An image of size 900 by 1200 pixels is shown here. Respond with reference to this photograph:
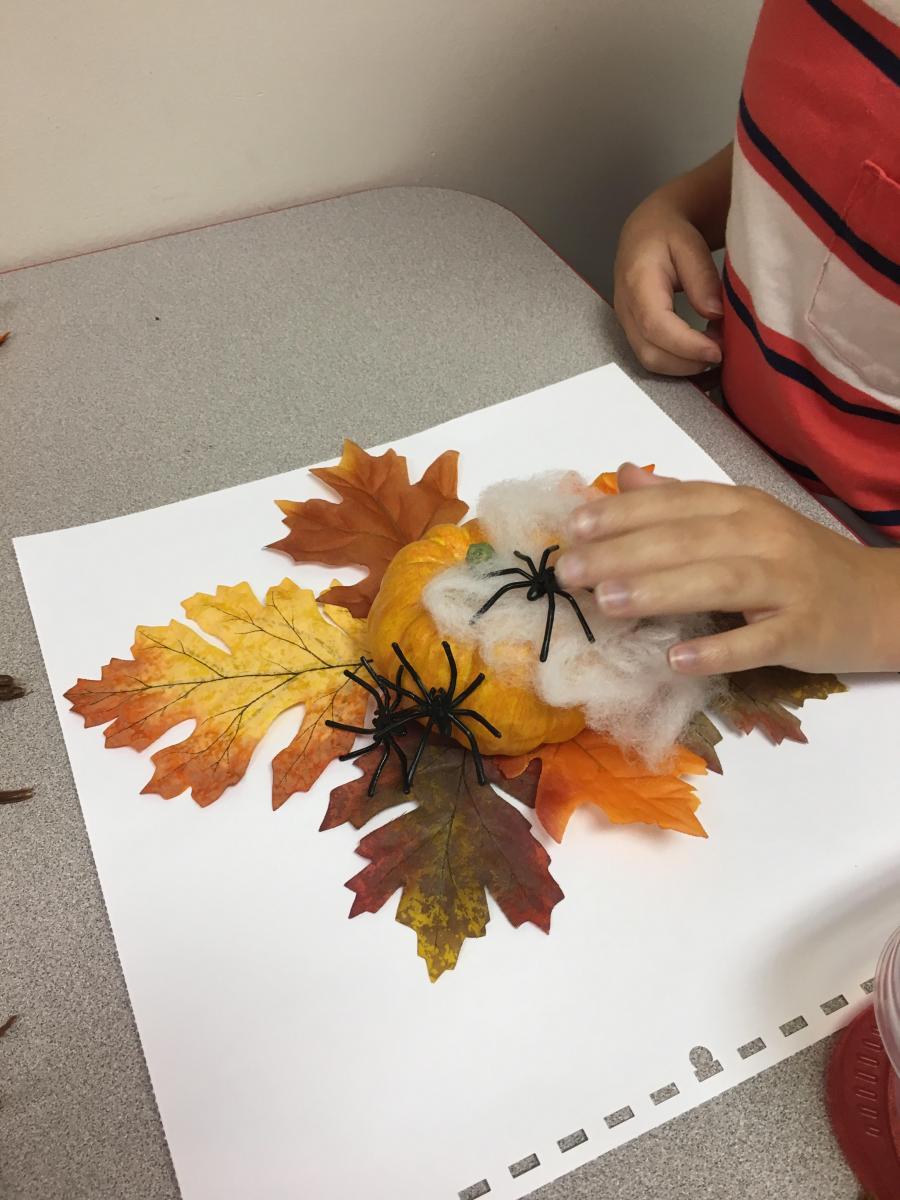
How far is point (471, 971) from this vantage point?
0.41 m

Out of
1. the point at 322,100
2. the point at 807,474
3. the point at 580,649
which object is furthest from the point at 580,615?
the point at 322,100

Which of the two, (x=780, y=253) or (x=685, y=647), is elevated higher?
(x=780, y=253)

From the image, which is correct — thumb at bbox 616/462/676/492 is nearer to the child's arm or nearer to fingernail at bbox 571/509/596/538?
fingernail at bbox 571/509/596/538

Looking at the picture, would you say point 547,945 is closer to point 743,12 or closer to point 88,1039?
point 88,1039

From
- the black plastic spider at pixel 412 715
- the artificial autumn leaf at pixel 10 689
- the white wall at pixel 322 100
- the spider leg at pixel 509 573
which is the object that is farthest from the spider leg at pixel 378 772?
the white wall at pixel 322 100

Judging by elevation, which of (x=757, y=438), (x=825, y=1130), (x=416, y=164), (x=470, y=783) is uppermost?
(x=416, y=164)

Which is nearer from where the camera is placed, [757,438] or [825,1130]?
[825,1130]

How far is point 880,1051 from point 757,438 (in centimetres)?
45

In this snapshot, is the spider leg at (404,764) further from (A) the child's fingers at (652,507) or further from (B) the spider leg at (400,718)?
(A) the child's fingers at (652,507)

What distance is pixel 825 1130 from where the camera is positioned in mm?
373

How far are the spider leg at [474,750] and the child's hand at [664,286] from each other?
0.37 metres

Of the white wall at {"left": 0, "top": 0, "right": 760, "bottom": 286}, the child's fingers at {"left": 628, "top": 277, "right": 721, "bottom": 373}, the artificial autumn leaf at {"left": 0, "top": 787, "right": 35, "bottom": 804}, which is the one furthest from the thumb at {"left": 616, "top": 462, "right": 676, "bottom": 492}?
the white wall at {"left": 0, "top": 0, "right": 760, "bottom": 286}

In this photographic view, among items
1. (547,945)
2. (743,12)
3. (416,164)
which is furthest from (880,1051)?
(743,12)

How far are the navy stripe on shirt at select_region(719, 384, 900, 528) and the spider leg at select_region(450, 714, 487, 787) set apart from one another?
1.13 ft
